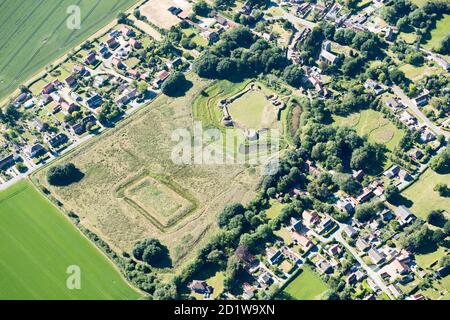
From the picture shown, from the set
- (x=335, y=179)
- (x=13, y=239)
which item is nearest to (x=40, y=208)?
(x=13, y=239)

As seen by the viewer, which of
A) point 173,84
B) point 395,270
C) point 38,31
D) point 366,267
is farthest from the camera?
point 38,31

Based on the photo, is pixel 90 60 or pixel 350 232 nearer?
pixel 350 232

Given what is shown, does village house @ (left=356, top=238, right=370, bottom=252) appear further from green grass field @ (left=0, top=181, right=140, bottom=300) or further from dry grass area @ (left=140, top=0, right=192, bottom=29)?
dry grass area @ (left=140, top=0, right=192, bottom=29)

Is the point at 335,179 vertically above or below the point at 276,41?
below

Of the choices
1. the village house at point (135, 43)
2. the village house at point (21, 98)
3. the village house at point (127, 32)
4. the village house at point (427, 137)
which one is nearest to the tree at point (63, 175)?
the village house at point (21, 98)

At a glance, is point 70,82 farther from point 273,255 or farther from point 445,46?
point 445,46

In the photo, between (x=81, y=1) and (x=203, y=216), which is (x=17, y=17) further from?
(x=203, y=216)

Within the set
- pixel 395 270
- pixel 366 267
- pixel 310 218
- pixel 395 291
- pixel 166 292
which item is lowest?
pixel 395 291

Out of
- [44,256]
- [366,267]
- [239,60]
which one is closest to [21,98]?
[44,256]
